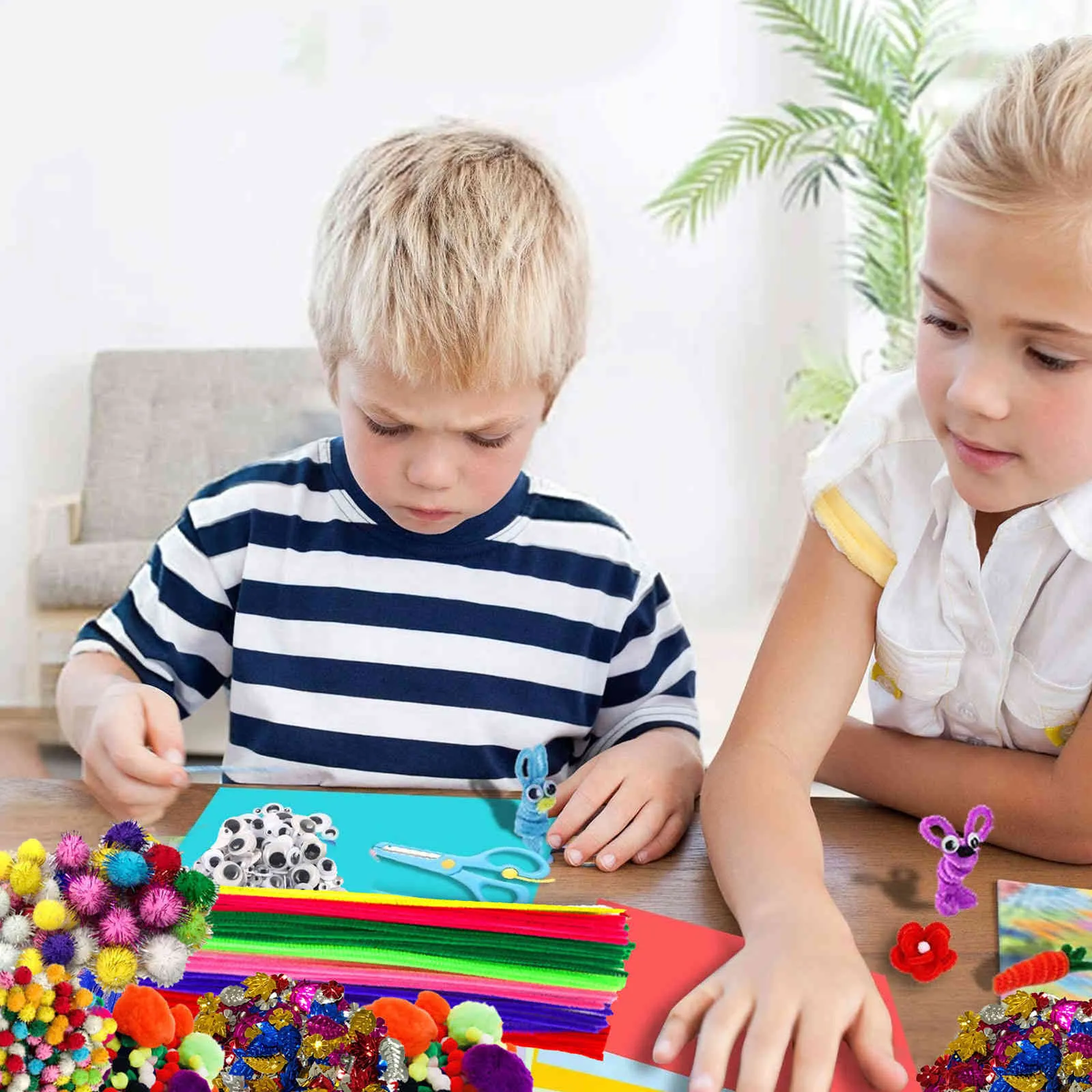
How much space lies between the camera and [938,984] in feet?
1.94

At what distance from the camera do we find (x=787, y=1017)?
1.78ft

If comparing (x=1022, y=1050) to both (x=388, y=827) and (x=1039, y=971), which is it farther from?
(x=388, y=827)

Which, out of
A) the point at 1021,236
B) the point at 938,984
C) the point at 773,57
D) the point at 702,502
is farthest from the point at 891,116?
the point at 938,984

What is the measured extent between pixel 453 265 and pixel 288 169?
3039 mm

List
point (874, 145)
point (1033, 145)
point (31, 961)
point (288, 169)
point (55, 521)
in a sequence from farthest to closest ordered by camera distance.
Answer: point (288, 169) → point (55, 521) → point (874, 145) → point (1033, 145) → point (31, 961)

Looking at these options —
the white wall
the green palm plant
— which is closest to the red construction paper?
the green palm plant

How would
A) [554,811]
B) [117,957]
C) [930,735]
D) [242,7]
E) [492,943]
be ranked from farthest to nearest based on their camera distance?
[242,7] → [930,735] → [554,811] → [492,943] → [117,957]

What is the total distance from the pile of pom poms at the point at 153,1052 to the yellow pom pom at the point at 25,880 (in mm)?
54

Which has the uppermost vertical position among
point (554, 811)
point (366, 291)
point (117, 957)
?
point (366, 291)

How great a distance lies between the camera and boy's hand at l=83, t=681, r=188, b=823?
0.76 meters

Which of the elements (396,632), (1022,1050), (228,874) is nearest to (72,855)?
(228,874)

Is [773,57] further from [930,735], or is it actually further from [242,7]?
[930,735]

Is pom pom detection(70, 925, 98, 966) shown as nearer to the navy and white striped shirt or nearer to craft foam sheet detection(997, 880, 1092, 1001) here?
craft foam sheet detection(997, 880, 1092, 1001)

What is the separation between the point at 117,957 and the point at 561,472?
3459mm
